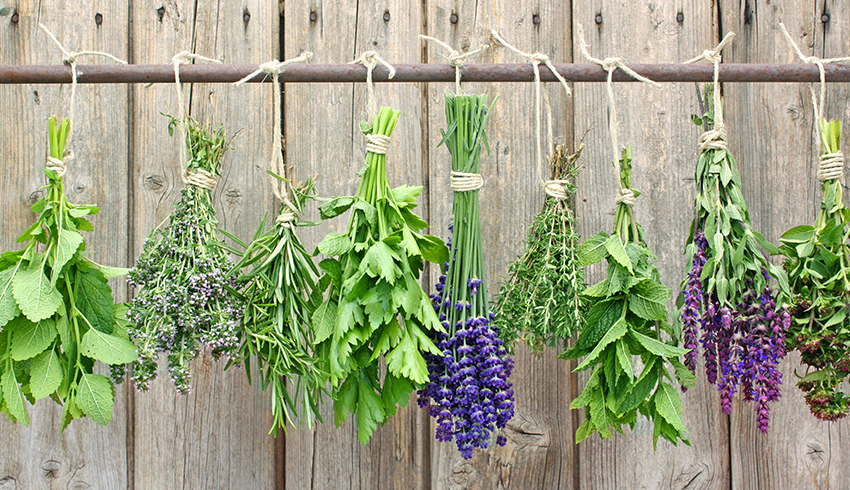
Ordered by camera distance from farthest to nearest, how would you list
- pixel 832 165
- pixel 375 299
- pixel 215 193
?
pixel 215 193, pixel 832 165, pixel 375 299

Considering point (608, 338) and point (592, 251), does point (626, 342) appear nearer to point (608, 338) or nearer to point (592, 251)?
point (608, 338)

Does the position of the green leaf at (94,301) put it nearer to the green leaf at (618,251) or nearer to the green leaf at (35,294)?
the green leaf at (35,294)

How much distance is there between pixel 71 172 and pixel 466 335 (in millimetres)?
998

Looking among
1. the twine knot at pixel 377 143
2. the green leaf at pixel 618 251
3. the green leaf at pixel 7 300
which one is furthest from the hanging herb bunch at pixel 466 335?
the green leaf at pixel 7 300

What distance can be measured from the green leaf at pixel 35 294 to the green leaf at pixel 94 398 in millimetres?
135

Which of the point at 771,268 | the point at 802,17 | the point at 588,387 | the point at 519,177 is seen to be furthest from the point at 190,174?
the point at 802,17

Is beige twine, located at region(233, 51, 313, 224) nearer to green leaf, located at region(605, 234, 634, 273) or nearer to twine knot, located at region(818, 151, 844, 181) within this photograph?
green leaf, located at region(605, 234, 634, 273)

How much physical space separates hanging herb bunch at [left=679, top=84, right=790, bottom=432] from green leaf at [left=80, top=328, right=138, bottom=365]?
99 cm

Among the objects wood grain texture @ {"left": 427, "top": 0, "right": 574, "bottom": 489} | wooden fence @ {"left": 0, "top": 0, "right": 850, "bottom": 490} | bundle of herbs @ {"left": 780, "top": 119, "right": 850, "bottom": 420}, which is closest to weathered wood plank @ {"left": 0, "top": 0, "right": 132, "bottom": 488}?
wooden fence @ {"left": 0, "top": 0, "right": 850, "bottom": 490}

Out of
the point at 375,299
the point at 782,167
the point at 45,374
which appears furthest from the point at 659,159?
the point at 45,374

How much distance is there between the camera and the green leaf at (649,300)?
3.28 feet

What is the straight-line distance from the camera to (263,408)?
1.34 metres

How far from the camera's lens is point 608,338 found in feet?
3.25

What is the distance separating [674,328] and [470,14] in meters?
0.82
